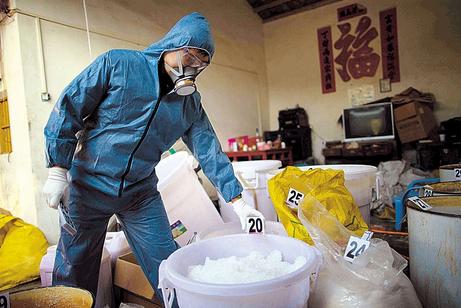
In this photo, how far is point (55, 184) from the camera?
1025 mm

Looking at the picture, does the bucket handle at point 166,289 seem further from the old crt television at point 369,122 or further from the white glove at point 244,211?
the old crt television at point 369,122

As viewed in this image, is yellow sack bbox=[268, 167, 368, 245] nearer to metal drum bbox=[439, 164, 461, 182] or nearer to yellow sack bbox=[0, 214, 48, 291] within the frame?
metal drum bbox=[439, 164, 461, 182]

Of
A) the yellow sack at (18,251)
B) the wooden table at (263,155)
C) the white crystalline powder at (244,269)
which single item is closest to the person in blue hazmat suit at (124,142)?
the white crystalline powder at (244,269)

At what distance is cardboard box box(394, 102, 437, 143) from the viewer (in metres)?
4.06

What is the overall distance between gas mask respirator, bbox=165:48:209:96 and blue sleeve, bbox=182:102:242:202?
0.21 meters

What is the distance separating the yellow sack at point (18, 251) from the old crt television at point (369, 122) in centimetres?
414

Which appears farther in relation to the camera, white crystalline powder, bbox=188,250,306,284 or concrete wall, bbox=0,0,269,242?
concrete wall, bbox=0,0,269,242

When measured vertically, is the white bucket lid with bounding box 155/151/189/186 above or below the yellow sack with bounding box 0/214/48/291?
above

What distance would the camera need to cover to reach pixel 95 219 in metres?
1.23

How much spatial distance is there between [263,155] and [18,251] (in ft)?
8.91

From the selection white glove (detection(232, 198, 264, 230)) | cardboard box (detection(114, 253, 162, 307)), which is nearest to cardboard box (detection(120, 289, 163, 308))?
cardboard box (detection(114, 253, 162, 307))

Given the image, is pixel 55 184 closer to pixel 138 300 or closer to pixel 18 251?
pixel 138 300

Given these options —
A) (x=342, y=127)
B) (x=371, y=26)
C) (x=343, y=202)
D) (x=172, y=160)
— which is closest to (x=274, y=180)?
(x=343, y=202)

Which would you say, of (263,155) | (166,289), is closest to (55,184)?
(166,289)
